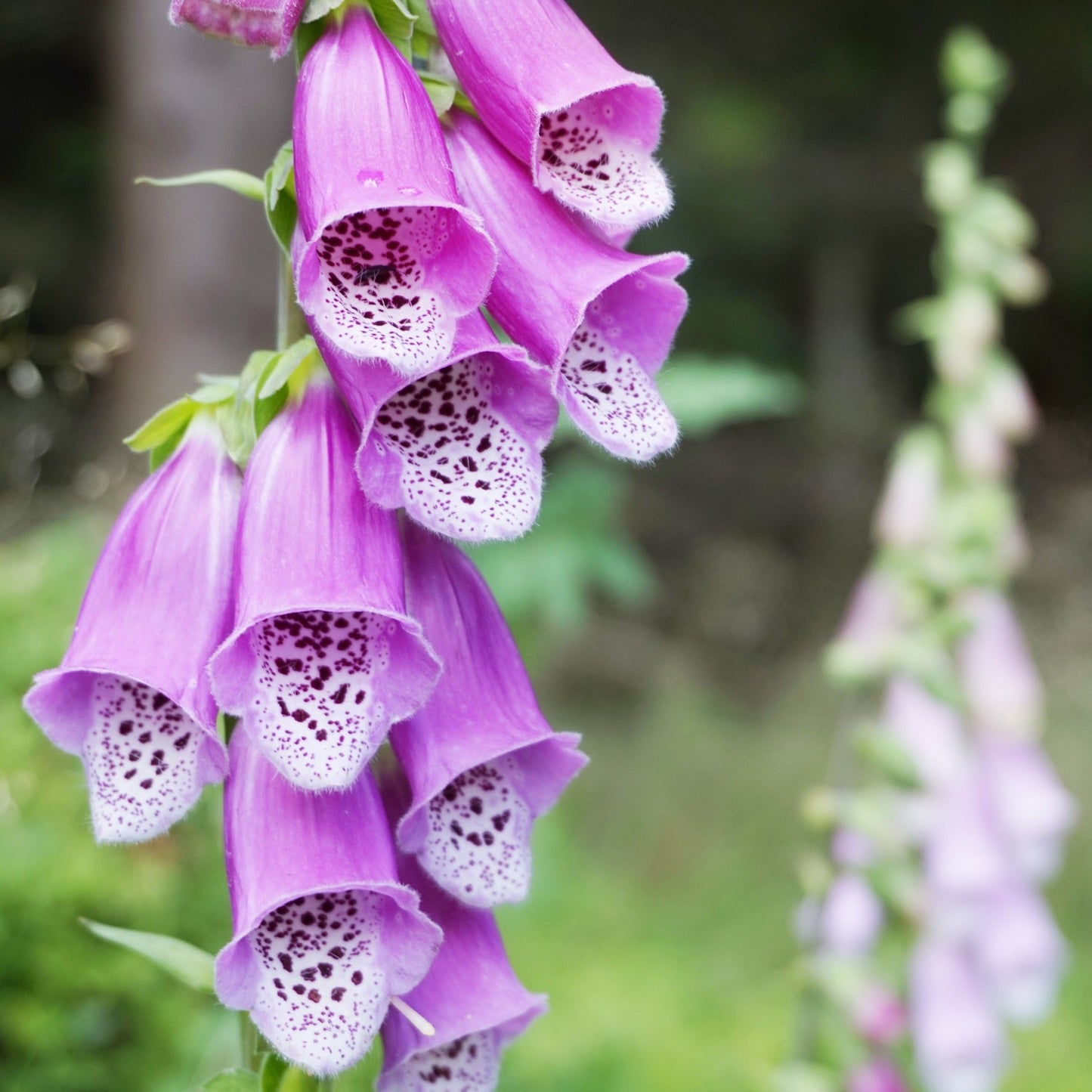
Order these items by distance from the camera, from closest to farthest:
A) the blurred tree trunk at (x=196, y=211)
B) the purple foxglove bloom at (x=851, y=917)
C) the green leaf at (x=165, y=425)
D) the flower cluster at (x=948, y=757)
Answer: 1. the green leaf at (x=165, y=425)
2. the flower cluster at (x=948, y=757)
3. the purple foxglove bloom at (x=851, y=917)
4. the blurred tree trunk at (x=196, y=211)

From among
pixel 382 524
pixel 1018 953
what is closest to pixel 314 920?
pixel 382 524

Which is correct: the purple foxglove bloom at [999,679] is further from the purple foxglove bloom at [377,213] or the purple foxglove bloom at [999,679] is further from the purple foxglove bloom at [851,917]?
the purple foxglove bloom at [377,213]

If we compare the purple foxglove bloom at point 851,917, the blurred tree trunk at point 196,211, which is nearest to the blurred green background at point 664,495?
the blurred tree trunk at point 196,211

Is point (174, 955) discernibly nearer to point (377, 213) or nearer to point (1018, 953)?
point (377, 213)

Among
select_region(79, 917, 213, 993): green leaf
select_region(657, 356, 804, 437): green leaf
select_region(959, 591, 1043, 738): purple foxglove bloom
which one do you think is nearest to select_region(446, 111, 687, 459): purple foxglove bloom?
select_region(79, 917, 213, 993): green leaf

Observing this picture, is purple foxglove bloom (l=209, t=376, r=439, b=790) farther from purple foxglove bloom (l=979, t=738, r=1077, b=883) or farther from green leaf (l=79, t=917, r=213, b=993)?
purple foxglove bloom (l=979, t=738, r=1077, b=883)

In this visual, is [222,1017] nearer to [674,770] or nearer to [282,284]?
[282,284]
